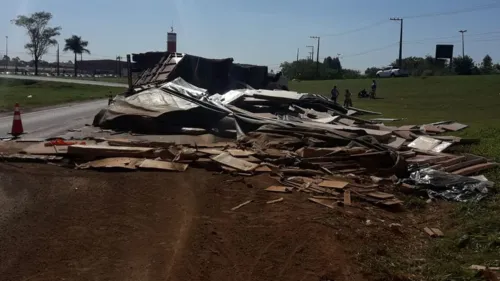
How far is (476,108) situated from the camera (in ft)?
99.6

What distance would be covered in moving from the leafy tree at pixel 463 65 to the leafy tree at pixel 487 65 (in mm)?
2055

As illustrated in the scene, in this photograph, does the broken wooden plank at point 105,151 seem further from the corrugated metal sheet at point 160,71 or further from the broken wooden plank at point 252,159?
the corrugated metal sheet at point 160,71

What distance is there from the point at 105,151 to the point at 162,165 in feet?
3.89

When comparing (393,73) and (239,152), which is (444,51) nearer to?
(393,73)

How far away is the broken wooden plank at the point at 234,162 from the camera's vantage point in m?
8.79

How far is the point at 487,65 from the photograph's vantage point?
302 ft

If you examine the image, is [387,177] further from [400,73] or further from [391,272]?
[400,73]

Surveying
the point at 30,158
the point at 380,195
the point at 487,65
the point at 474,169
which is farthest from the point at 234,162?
the point at 487,65

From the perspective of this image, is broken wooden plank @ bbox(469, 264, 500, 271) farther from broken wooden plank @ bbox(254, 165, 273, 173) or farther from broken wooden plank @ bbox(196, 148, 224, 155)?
broken wooden plank @ bbox(196, 148, 224, 155)

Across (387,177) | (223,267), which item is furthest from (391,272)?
(387,177)

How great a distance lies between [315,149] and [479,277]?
5522 millimetres

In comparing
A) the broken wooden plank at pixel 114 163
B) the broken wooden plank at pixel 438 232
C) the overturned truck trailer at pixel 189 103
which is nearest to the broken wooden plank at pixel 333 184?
the broken wooden plank at pixel 438 232

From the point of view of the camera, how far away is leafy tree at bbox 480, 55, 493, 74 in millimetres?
81363

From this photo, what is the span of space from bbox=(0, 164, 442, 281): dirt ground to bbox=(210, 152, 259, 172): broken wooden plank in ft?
1.90
